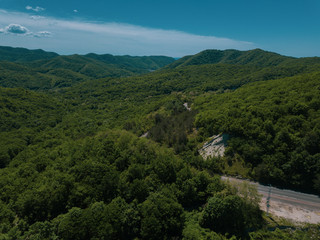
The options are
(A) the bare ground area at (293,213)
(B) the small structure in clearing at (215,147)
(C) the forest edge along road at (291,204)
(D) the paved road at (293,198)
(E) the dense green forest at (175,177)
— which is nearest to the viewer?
(E) the dense green forest at (175,177)

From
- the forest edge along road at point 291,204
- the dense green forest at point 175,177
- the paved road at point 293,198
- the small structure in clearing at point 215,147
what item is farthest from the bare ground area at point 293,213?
the small structure in clearing at point 215,147

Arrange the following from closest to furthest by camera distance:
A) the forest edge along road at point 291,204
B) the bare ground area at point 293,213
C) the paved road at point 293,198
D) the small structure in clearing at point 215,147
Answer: the bare ground area at point 293,213, the forest edge along road at point 291,204, the paved road at point 293,198, the small structure in clearing at point 215,147

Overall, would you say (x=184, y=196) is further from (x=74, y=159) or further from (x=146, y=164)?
(x=74, y=159)

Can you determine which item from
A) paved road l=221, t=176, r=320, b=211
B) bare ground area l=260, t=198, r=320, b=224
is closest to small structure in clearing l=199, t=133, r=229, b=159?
paved road l=221, t=176, r=320, b=211

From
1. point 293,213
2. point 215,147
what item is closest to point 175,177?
point 215,147

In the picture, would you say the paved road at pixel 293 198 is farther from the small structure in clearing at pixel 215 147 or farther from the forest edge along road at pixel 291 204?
the small structure in clearing at pixel 215 147

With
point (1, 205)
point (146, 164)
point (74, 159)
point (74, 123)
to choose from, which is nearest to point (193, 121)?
point (146, 164)

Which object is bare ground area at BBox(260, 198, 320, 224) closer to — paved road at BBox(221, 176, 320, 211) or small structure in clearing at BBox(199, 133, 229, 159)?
paved road at BBox(221, 176, 320, 211)

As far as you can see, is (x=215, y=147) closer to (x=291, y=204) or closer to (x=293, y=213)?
(x=291, y=204)
